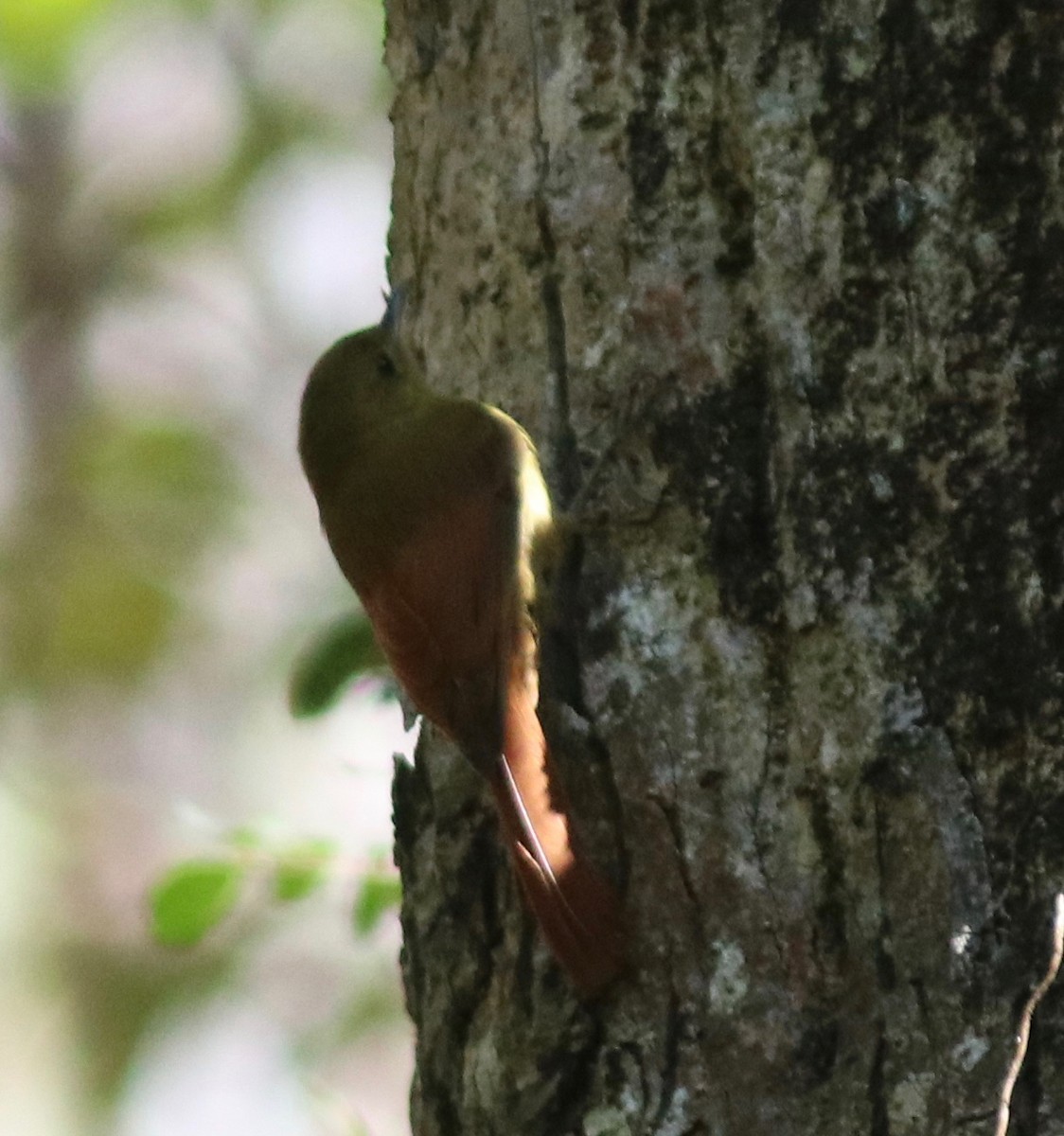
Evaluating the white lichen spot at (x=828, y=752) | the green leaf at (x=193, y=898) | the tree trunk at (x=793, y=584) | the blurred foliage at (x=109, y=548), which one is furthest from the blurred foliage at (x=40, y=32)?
the white lichen spot at (x=828, y=752)

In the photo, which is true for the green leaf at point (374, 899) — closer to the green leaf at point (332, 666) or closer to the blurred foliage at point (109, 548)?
the green leaf at point (332, 666)

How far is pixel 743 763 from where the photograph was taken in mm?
2025

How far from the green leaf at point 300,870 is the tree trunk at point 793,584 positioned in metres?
0.56

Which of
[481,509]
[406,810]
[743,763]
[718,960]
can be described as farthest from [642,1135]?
[481,509]

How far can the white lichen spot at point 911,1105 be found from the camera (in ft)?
6.02

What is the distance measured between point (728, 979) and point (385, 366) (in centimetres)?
128

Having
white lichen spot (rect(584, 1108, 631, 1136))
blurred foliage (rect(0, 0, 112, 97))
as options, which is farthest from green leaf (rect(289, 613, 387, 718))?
blurred foliage (rect(0, 0, 112, 97))

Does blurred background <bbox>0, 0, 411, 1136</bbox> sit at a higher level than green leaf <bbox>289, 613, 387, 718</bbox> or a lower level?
higher

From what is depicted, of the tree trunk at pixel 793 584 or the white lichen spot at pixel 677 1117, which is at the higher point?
the tree trunk at pixel 793 584

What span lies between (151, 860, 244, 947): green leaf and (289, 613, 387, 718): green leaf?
26 cm

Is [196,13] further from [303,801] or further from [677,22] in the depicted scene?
[677,22]

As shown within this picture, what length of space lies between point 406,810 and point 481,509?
1.69 ft

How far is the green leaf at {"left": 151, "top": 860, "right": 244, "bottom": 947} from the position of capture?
9.35 feet

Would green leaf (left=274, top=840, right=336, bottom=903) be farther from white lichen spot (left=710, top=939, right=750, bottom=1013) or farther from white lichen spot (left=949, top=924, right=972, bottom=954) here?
white lichen spot (left=949, top=924, right=972, bottom=954)
